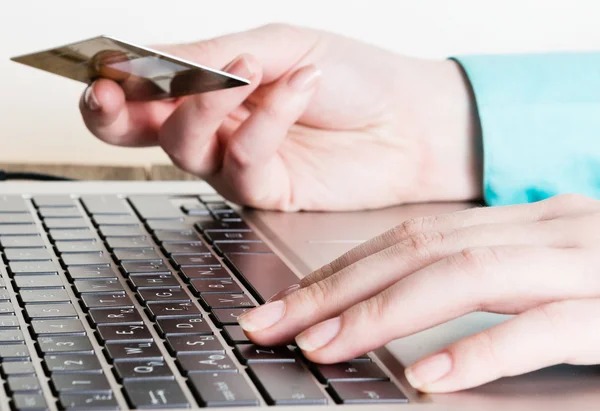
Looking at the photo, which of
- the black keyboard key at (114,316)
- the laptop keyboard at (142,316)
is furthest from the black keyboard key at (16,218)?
the black keyboard key at (114,316)

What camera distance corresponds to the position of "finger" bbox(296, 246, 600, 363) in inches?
17.3

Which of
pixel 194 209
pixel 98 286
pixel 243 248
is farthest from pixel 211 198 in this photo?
pixel 98 286

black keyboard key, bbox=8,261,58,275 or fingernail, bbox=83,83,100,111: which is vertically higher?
fingernail, bbox=83,83,100,111

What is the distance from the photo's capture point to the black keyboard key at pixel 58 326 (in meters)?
0.45

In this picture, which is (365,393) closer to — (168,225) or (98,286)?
(98,286)

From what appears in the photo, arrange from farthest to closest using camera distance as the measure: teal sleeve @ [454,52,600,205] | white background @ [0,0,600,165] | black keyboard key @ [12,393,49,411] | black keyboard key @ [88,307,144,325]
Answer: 1. white background @ [0,0,600,165]
2. teal sleeve @ [454,52,600,205]
3. black keyboard key @ [88,307,144,325]
4. black keyboard key @ [12,393,49,411]

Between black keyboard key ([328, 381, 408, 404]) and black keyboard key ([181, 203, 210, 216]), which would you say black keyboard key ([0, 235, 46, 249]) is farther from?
black keyboard key ([328, 381, 408, 404])

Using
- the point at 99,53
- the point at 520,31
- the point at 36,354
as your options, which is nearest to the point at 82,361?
the point at 36,354

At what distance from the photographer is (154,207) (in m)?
0.72

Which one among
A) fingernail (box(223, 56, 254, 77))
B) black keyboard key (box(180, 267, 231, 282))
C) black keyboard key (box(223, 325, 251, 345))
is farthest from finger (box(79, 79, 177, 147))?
black keyboard key (box(223, 325, 251, 345))

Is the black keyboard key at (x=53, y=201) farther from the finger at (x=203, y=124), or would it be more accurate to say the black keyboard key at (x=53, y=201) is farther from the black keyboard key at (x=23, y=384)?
the black keyboard key at (x=23, y=384)

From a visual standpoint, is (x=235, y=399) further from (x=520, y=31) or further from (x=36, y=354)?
(x=520, y=31)

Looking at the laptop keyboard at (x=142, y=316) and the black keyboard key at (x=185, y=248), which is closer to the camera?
the laptop keyboard at (x=142, y=316)

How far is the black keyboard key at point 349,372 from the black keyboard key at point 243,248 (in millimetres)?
203
